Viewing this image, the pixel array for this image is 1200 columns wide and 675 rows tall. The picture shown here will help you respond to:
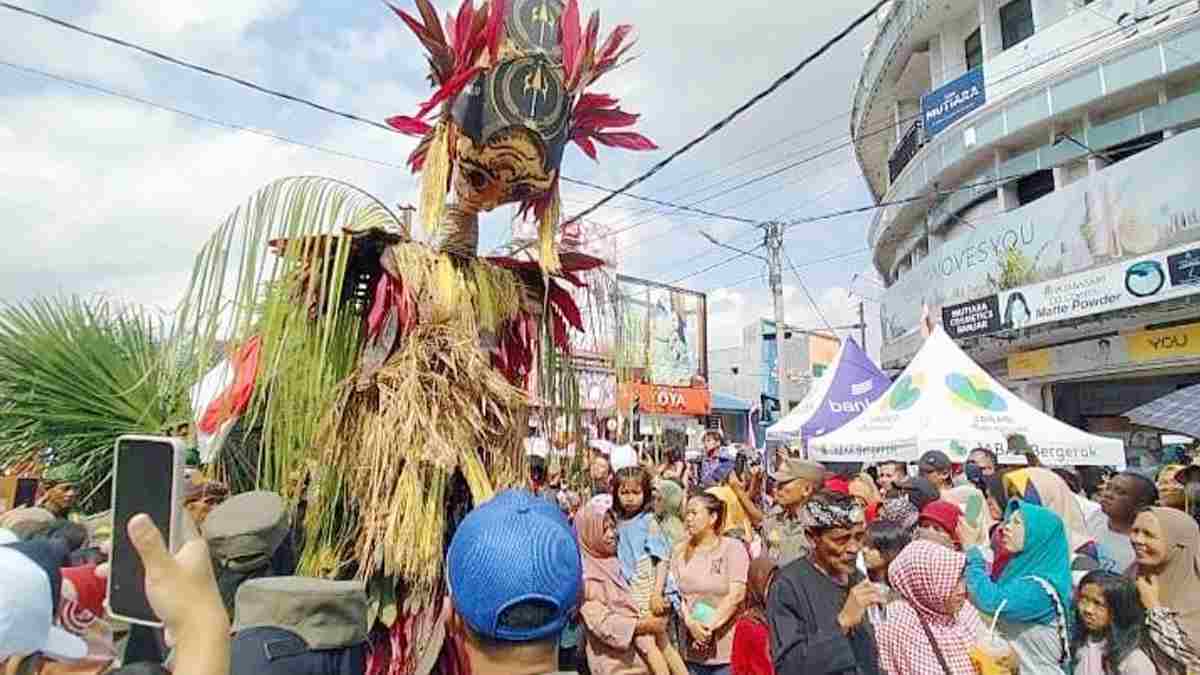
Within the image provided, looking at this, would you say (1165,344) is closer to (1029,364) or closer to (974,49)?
(1029,364)

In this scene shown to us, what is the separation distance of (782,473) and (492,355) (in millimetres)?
2514

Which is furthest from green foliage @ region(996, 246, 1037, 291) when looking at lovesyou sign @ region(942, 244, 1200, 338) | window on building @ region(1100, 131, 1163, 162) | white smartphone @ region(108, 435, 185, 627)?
white smartphone @ region(108, 435, 185, 627)

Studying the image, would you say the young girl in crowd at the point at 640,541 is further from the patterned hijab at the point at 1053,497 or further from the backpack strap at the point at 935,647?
the patterned hijab at the point at 1053,497

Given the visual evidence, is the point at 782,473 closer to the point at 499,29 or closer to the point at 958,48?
the point at 499,29

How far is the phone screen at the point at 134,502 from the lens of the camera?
1.26 meters

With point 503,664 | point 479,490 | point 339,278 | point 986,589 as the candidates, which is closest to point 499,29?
point 339,278

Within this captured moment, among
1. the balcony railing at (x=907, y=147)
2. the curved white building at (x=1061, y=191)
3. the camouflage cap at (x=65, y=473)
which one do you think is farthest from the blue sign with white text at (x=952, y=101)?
the camouflage cap at (x=65, y=473)

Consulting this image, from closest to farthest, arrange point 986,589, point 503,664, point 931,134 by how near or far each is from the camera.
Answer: point 503,664
point 986,589
point 931,134

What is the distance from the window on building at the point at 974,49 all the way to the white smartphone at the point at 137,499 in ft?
70.3

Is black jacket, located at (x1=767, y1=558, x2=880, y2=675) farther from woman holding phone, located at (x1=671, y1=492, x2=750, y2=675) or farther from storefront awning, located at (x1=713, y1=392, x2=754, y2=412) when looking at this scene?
storefront awning, located at (x1=713, y1=392, x2=754, y2=412)

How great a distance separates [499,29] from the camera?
8.97 feet

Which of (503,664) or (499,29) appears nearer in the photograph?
(503,664)

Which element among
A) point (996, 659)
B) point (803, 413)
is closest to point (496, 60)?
point (996, 659)

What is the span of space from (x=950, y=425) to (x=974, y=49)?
1521cm
